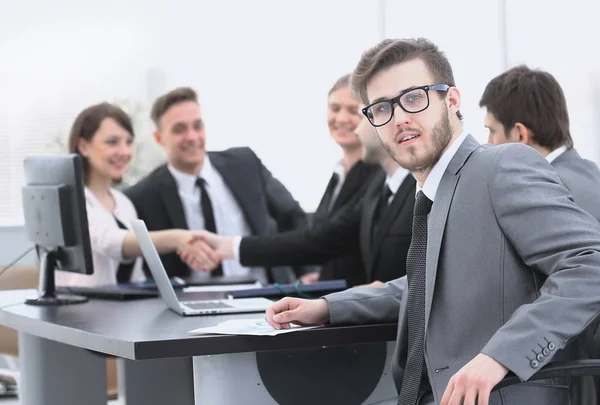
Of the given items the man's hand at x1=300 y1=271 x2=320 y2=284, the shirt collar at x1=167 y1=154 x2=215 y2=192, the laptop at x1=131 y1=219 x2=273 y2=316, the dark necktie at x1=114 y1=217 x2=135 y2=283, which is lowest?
the man's hand at x1=300 y1=271 x2=320 y2=284

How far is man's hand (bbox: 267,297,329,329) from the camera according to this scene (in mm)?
2340

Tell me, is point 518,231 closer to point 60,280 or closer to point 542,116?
point 542,116

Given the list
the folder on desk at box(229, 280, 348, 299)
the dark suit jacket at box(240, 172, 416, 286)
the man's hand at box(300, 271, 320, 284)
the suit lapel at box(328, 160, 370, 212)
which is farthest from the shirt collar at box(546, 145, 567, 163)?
the man's hand at box(300, 271, 320, 284)

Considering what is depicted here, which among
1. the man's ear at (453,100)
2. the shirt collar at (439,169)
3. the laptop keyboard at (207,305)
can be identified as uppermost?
the man's ear at (453,100)

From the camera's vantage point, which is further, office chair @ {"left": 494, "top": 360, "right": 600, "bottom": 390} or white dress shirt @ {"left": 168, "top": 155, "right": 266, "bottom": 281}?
white dress shirt @ {"left": 168, "top": 155, "right": 266, "bottom": 281}

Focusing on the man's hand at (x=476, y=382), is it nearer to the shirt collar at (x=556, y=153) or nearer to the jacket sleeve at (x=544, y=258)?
the jacket sleeve at (x=544, y=258)

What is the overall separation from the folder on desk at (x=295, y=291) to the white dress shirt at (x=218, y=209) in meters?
1.44

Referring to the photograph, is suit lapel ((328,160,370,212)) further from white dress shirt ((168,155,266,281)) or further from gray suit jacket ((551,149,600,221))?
gray suit jacket ((551,149,600,221))

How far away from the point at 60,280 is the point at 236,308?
1742 millimetres

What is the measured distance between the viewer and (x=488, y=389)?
5.64 ft

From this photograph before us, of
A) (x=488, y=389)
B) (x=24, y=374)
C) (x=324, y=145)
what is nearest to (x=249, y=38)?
(x=324, y=145)

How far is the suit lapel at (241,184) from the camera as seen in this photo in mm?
4859

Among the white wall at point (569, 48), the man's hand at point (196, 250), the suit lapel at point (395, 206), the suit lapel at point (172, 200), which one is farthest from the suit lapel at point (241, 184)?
the white wall at point (569, 48)

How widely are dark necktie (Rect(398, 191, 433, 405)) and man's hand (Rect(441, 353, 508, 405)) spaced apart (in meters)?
0.34
